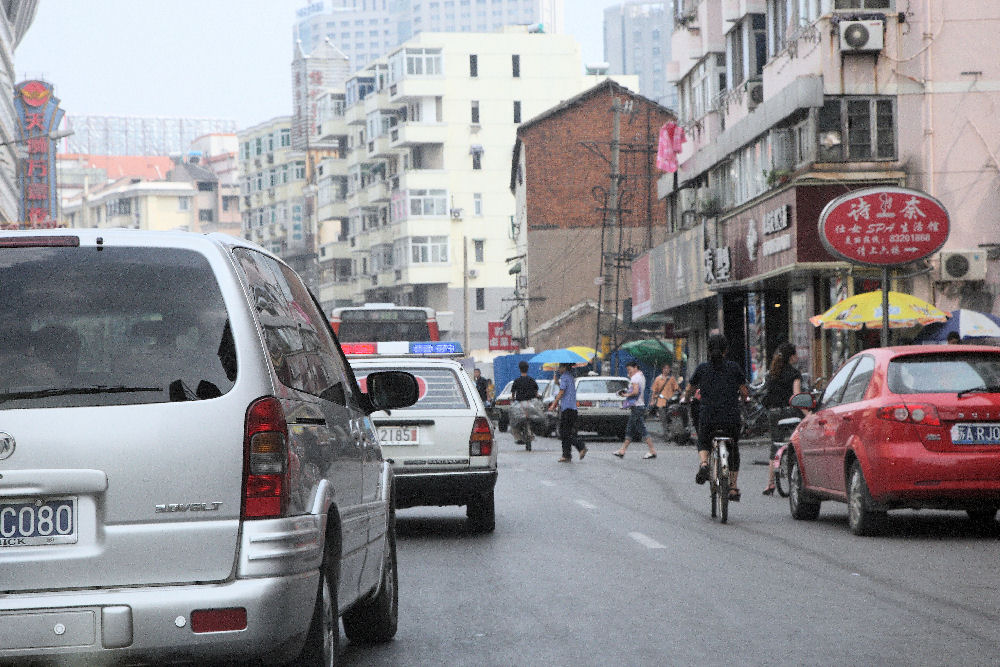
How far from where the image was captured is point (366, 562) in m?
6.87

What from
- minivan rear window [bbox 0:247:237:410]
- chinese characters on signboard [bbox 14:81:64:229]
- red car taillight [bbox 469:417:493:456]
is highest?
chinese characters on signboard [bbox 14:81:64:229]

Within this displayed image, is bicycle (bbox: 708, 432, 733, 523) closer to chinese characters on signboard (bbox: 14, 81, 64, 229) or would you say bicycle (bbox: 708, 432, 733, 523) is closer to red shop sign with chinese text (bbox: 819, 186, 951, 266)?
red shop sign with chinese text (bbox: 819, 186, 951, 266)

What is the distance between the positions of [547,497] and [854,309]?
9.94m

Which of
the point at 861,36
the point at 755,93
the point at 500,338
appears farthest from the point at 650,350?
the point at 861,36

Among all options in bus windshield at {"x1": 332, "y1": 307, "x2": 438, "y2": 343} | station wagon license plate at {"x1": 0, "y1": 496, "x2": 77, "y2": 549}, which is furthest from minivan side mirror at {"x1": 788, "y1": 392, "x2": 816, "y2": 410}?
bus windshield at {"x1": 332, "y1": 307, "x2": 438, "y2": 343}

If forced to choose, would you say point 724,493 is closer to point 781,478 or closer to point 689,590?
point 781,478

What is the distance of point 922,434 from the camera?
41.3 ft

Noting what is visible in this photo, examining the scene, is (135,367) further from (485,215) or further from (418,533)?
(485,215)

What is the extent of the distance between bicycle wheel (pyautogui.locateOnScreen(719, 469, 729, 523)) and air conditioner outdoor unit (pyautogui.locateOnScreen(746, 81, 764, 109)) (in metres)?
24.9

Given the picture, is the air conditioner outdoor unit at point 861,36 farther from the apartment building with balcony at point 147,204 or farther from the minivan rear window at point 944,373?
the apartment building with balcony at point 147,204

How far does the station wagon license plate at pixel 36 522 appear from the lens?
16.1 ft

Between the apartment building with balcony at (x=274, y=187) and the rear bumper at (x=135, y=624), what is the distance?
4793 inches

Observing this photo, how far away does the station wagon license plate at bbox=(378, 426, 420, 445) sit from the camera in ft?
45.0

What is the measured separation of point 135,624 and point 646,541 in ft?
27.9
